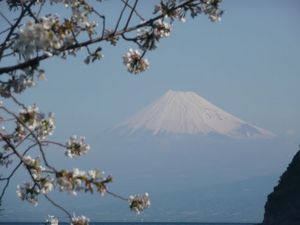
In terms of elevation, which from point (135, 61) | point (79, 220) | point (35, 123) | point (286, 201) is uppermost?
point (286, 201)

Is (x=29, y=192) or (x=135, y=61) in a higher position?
(x=135, y=61)

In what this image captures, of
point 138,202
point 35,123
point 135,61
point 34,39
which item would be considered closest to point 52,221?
point 138,202

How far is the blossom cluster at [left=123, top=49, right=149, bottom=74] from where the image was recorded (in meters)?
5.36

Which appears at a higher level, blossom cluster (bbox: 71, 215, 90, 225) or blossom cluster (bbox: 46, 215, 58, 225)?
blossom cluster (bbox: 46, 215, 58, 225)

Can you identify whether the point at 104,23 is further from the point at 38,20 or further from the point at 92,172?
the point at 92,172

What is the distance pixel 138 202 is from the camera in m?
5.09

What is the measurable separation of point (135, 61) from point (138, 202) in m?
1.07

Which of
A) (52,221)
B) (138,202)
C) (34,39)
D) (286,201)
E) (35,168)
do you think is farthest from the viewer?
(286,201)

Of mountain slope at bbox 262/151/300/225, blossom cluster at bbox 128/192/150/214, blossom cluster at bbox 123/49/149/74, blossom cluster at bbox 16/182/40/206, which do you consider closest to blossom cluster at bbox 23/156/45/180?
blossom cluster at bbox 16/182/40/206

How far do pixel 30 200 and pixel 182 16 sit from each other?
166cm

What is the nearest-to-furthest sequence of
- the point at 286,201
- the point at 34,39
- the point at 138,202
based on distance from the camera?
the point at 34,39
the point at 138,202
the point at 286,201

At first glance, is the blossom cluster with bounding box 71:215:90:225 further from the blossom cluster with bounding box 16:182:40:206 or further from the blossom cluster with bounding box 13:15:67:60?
the blossom cluster with bounding box 13:15:67:60

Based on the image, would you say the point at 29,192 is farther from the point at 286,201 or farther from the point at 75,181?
the point at 286,201

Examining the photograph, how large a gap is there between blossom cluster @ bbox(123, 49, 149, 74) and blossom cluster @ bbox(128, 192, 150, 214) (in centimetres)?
99
